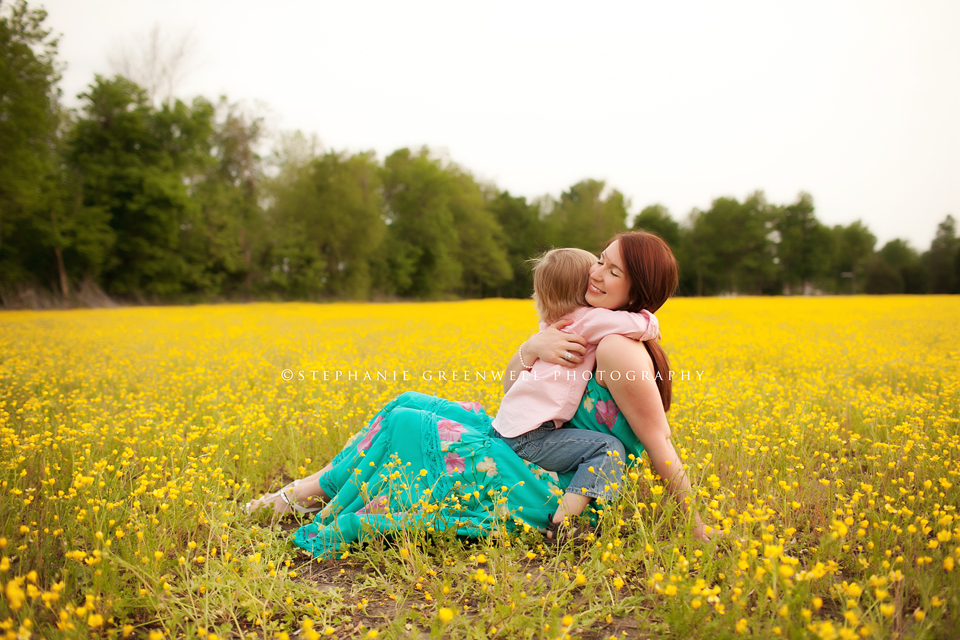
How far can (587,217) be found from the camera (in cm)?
5153

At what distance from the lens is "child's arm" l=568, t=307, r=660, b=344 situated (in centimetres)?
259

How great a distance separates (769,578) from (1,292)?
30977 mm

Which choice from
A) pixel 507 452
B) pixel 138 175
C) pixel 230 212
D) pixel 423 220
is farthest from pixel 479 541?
pixel 423 220

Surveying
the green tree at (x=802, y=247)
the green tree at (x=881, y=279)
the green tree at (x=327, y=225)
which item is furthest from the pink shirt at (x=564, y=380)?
the green tree at (x=802, y=247)

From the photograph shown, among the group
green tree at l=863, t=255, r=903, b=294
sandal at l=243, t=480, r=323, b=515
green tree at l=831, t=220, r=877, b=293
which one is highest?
green tree at l=831, t=220, r=877, b=293

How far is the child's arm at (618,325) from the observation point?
259 centimetres

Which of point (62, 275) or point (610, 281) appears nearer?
point (610, 281)

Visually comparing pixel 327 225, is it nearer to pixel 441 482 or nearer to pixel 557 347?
pixel 441 482

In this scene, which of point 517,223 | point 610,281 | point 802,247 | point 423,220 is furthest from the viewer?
point 517,223

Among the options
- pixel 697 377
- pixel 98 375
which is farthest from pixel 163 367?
pixel 697 377

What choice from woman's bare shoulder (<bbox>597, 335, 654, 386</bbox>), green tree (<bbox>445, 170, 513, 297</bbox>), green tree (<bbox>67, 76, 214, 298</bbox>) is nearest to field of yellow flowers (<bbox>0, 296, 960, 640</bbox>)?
woman's bare shoulder (<bbox>597, 335, 654, 386</bbox>)

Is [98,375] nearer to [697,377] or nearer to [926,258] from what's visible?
[697,377]

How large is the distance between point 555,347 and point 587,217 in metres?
51.0

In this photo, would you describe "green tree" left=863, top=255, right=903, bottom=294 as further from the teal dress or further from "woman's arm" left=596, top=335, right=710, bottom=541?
the teal dress
